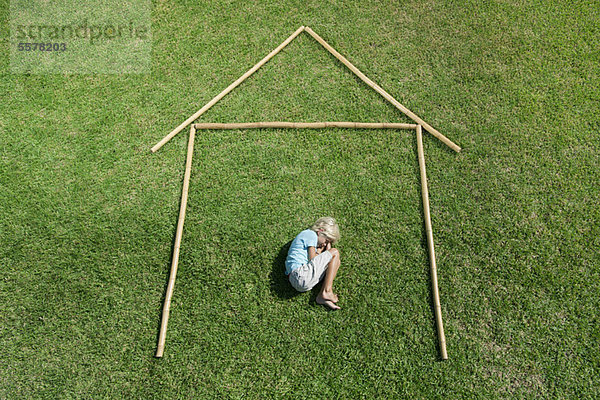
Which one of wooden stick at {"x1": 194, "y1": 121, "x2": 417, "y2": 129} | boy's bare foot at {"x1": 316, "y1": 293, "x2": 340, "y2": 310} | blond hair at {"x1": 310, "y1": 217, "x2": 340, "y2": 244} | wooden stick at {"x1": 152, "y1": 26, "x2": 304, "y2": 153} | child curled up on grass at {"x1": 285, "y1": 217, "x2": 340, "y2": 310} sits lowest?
boy's bare foot at {"x1": 316, "y1": 293, "x2": 340, "y2": 310}

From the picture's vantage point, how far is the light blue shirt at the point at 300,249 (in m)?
3.81

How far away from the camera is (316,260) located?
3.82 metres

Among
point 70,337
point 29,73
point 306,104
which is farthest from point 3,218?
point 306,104

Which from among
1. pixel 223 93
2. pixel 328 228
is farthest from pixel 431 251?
pixel 223 93

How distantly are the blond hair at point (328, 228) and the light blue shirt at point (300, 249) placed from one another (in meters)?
0.07

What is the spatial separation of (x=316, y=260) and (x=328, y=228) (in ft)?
1.18

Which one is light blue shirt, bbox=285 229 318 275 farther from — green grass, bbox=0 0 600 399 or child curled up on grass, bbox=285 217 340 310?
green grass, bbox=0 0 600 399

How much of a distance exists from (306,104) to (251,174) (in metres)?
1.19

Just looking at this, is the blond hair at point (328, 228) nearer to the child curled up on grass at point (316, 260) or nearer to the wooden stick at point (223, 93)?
the child curled up on grass at point (316, 260)

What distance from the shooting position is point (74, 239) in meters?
4.20

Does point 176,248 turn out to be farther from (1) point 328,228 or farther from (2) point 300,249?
(1) point 328,228

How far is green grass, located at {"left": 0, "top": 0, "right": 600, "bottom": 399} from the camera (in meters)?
3.72

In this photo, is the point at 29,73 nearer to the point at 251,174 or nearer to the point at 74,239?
the point at 74,239

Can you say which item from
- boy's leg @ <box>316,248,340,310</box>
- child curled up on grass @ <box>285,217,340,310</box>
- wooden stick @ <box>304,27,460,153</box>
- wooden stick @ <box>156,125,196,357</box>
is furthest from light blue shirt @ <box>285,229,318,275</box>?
wooden stick @ <box>304,27,460,153</box>
